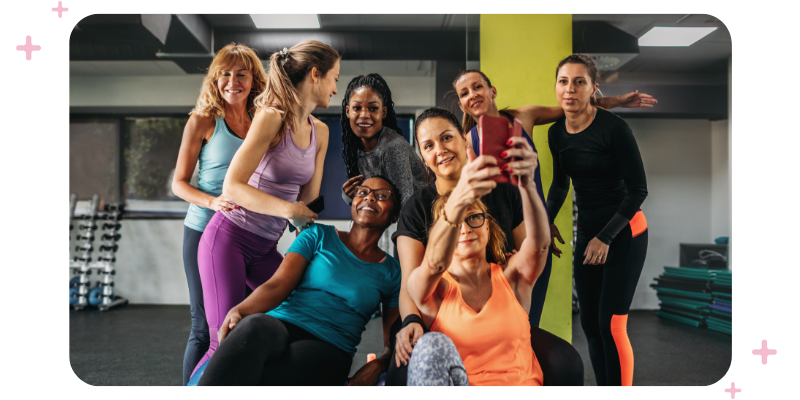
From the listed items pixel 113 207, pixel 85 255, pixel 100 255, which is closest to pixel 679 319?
pixel 113 207

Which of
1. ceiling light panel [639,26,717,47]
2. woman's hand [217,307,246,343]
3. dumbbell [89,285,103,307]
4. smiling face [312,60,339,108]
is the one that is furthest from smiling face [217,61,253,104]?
dumbbell [89,285,103,307]

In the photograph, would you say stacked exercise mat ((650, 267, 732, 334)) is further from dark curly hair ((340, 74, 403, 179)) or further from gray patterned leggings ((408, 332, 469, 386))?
dark curly hair ((340, 74, 403, 179))

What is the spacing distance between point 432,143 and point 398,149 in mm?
A: 180

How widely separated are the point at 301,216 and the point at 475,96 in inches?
37.9

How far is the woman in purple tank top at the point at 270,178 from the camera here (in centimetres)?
192

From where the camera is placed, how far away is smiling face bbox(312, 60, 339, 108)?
6.52ft

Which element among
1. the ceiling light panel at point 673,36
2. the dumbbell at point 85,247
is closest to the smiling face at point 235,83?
the ceiling light panel at point 673,36

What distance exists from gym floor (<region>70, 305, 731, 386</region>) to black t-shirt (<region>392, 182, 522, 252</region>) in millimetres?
474

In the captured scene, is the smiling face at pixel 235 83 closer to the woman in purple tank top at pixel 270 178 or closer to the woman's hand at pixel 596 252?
the woman in purple tank top at pixel 270 178

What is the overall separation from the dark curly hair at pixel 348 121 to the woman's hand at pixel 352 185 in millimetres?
21

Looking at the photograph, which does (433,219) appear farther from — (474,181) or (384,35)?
(384,35)

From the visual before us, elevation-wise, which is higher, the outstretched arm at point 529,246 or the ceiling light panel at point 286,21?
the ceiling light panel at point 286,21

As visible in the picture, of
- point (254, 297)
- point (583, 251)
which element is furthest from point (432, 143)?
point (254, 297)
